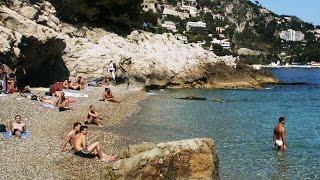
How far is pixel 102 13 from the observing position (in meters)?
55.2

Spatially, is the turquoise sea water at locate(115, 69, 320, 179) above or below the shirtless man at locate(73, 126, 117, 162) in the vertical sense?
below

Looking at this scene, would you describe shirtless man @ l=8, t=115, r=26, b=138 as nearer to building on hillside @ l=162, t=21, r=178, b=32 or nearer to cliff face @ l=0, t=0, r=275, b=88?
cliff face @ l=0, t=0, r=275, b=88

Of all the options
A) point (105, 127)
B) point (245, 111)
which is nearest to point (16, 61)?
point (105, 127)

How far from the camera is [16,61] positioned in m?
30.8

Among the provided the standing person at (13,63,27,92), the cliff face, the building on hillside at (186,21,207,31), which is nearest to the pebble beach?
the standing person at (13,63,27,92)

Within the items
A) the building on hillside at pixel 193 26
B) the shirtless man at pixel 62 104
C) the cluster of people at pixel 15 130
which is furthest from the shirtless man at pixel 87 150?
the building on hillside at pixel 193 26

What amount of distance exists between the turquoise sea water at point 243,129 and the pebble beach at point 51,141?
1.47 m

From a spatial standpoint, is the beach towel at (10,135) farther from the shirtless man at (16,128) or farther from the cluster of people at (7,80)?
the cluster of people at (7,80)

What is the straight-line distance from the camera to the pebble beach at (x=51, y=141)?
513 inches

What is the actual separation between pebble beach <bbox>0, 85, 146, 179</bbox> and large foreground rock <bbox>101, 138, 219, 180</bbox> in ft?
7.77

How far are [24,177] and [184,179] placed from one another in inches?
154

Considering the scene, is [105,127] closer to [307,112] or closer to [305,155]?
[305,155]

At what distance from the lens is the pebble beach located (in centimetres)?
1304

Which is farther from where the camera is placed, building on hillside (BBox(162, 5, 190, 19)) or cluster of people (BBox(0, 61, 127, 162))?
building on hillside (BBox(162, 5, 190, 19))
